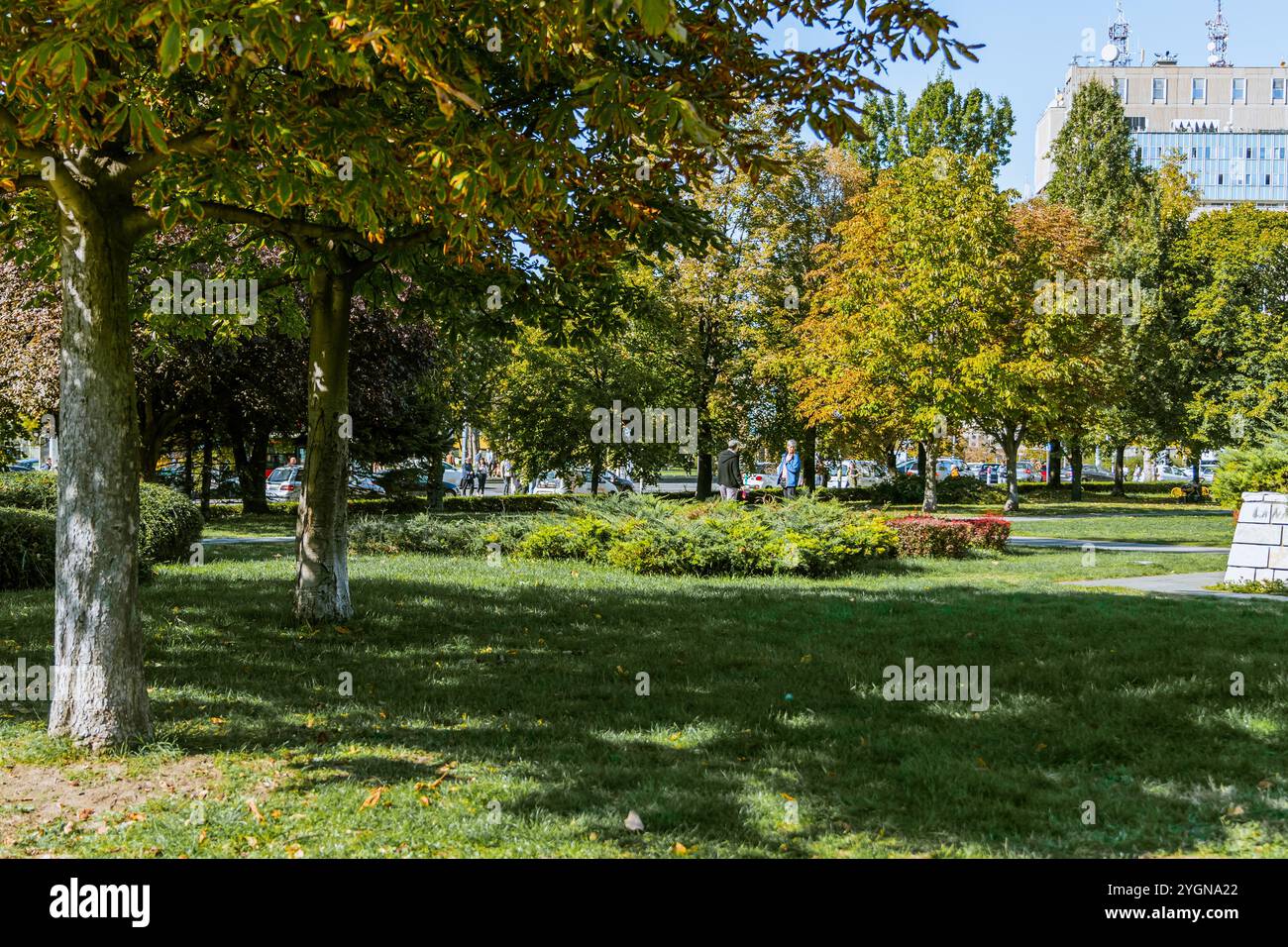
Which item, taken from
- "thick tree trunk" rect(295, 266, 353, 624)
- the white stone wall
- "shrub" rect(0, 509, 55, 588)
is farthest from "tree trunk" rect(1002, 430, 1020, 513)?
"shrub" rect(0, 509, 55, 588)

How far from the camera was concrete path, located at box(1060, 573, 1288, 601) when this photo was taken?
11529 millimetres

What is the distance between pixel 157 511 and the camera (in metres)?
14.2

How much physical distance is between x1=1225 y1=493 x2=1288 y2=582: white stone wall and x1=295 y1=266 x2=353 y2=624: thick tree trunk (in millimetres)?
9919

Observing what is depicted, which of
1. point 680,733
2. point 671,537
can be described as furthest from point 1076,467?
point 680,733

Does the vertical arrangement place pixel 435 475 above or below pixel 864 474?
above

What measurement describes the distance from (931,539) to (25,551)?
41.6 ft

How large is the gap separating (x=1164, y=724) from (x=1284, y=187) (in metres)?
125

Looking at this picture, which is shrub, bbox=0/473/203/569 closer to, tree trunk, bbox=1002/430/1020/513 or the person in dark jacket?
the person in dark jacket

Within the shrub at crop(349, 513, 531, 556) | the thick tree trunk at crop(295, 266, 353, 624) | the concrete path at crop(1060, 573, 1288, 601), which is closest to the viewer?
the thick tree trunk at crop(295, 266, 353, 624)

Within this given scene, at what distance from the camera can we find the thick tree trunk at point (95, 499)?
5668 mm

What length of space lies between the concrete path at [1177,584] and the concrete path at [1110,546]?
4604 millimetres

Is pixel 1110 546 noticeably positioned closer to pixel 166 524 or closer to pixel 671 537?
pixel 671 537

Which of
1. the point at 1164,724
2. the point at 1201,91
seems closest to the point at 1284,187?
the point at 1201,91

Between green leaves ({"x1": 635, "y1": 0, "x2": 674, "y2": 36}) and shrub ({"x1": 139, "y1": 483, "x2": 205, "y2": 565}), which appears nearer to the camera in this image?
green leaves ({"x1": 635, "y1": 0, "x2": 674, "y2": 36})
